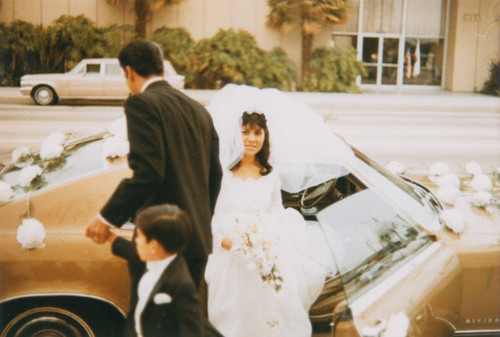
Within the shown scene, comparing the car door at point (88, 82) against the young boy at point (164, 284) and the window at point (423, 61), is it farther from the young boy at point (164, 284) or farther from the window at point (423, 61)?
the young boy at point (164, 284)

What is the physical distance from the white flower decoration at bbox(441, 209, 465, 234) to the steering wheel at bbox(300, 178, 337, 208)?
3.77 ft

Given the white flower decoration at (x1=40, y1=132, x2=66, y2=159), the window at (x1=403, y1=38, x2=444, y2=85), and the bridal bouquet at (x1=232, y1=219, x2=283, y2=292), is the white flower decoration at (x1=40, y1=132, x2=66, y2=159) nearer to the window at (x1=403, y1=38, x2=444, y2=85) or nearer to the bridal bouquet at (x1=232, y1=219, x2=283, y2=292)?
the bridal bouquet at (x1=232, y1=219, x2=283, y2=292)

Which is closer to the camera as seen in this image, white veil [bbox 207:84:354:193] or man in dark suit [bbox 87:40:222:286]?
man in dark suit [bbox 87:40:222:286]

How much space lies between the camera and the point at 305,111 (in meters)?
3.65

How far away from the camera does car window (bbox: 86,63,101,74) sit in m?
16.0

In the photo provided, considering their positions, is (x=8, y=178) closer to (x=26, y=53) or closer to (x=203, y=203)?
(x=203, y=203)

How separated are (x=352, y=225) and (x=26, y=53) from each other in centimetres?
1785

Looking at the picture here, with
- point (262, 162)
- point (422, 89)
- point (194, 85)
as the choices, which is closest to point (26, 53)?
point (194, 85)

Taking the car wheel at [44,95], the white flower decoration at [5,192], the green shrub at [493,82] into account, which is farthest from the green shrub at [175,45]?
the white flower decoration at [5,192]

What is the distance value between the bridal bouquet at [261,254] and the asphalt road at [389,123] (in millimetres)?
5325

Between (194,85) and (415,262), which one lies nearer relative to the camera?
(415,262)

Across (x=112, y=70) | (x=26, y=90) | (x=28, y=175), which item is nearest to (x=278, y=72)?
(x=112, y=70)

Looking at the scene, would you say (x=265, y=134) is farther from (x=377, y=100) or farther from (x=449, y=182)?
(x=377, y=100)

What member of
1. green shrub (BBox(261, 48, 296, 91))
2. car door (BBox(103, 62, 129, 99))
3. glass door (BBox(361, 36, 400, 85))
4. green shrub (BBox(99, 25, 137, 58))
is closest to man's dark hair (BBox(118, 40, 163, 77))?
car door (BBox(103, 62, 129, 99))
